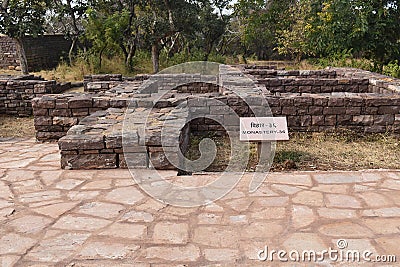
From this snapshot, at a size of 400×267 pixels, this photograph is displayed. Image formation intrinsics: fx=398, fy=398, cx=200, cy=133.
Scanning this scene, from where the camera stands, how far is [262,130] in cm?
479

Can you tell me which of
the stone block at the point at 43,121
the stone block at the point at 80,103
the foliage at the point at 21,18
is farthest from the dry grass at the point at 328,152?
the foliage at the point at 21,18

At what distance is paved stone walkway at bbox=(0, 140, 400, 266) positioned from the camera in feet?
9.20

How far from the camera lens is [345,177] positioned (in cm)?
420

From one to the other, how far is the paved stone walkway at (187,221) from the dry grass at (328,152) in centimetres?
74

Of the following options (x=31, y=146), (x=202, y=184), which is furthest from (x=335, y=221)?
(x=31, y=146)

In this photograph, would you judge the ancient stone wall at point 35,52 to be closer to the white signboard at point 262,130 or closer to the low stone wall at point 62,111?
the low stone wall at point 62,111

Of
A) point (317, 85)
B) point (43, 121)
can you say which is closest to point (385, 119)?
point (317, 85)

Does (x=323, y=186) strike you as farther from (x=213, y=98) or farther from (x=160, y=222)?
(x=213, y=98)

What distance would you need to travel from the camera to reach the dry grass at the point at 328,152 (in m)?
5.04

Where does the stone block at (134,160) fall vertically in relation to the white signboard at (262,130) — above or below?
below

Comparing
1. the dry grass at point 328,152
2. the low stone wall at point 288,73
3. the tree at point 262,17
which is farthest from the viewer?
the tree at point 262,17

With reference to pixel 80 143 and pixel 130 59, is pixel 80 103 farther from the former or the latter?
pixel 130 59

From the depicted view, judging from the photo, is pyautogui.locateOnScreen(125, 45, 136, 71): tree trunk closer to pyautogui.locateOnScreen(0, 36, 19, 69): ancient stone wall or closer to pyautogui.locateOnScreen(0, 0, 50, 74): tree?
pyautogui.locateOnScreen(0, 0, 50, 74): tree

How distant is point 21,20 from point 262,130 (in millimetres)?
12938
